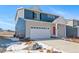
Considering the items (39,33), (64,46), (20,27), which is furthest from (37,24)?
(64,46)

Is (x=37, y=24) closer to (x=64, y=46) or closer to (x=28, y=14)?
(x=28, y=14)

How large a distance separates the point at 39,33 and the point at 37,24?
0.45 ft

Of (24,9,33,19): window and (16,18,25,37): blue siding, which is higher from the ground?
(24,9,33,19): window

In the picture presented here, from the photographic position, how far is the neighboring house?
3057 mm

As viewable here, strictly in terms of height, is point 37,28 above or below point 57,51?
above

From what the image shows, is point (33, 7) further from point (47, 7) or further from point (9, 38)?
point (9, 38)

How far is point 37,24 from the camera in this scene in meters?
3.10

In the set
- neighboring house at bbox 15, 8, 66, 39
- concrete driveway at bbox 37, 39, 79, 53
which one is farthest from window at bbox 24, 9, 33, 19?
concrete driveway at bbox 37, 39, 79, 53

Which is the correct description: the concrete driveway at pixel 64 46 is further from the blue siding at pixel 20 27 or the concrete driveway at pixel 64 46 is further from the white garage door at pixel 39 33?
the blue siding at pixel 20 27

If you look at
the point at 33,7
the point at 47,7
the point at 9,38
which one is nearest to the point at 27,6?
the point at 33,7

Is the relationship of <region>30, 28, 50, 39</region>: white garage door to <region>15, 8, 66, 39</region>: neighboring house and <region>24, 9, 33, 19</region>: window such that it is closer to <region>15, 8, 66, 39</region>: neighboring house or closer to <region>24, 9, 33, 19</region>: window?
<region>15, 8, 66, 39</region>: neighboring house

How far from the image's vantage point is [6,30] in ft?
10.1

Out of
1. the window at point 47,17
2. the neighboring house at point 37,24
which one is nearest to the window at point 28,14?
the neighboring house at point 37,24
